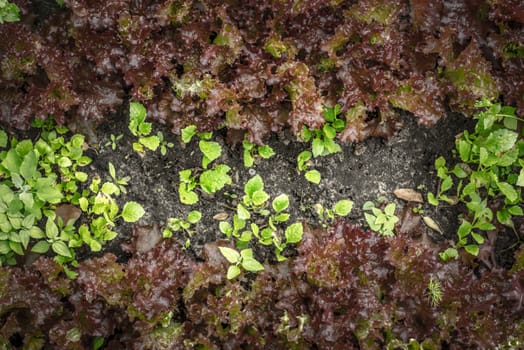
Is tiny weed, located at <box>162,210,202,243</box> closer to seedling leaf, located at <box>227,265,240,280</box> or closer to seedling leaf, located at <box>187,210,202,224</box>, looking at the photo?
seedling leaf, located at <box>187,210,202,224</box>

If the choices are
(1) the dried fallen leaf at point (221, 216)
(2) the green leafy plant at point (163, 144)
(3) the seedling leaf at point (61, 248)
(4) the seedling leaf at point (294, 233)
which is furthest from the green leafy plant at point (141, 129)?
(4) the seedling leaf at point (294, 233)

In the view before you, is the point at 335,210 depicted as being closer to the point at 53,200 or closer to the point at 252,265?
the point at 252,265

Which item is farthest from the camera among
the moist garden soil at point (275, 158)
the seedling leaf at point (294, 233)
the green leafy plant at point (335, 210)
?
the green leafy plant at point (335, 210)

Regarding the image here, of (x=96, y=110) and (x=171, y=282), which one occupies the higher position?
(x=96, y=110)

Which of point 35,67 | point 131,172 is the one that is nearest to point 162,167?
point 131,172

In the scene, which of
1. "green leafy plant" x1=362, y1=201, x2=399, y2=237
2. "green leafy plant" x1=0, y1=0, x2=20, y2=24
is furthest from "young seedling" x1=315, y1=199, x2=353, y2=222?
"green leafy plant" x1=0, y1=0, x2=20, y2=24

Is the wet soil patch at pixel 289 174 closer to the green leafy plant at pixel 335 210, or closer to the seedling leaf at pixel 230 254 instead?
the green leafy plant at pixel 335 210

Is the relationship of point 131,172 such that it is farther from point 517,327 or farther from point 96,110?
point 517,327
